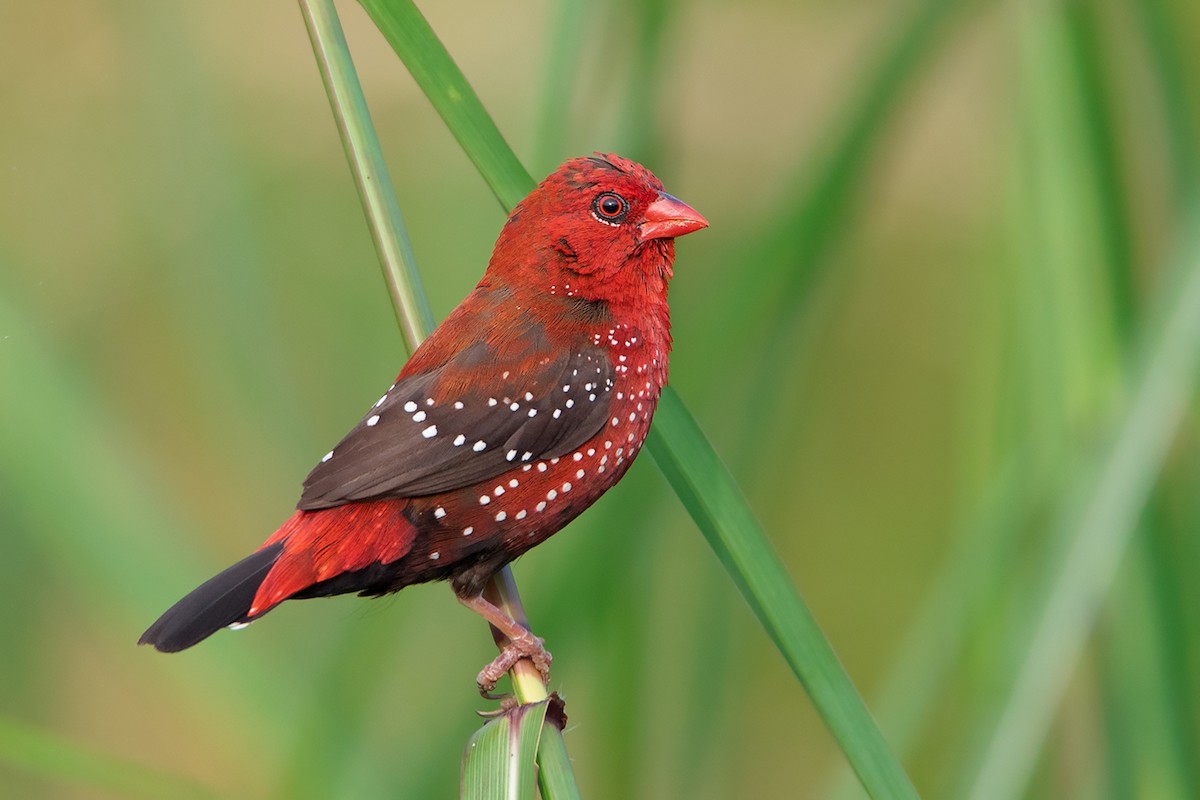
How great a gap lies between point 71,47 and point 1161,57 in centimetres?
291

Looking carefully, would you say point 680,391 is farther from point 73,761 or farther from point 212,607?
point 73,761

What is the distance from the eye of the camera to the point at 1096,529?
184cm

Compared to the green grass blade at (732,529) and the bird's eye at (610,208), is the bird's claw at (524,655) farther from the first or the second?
the bird's eye at (610,208)

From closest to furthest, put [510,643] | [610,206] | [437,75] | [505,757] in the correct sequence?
[505,757]
[437,75]
[510,643]
[610,206]

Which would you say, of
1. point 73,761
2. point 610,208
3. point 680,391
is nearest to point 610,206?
point 610,208

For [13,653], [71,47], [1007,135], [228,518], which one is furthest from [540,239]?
[71,47]

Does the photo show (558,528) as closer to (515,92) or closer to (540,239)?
(540,239)

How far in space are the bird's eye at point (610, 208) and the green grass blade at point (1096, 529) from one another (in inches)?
35.3

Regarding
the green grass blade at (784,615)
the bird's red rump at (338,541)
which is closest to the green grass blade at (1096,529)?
the green grass blade at (784,615)

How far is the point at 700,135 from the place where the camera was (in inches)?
155

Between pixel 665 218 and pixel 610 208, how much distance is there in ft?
0.33

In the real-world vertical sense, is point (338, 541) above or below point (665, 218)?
below

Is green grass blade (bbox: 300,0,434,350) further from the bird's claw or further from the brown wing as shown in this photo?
the bird's claw

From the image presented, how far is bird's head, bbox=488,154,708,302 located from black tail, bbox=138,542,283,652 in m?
0.67
